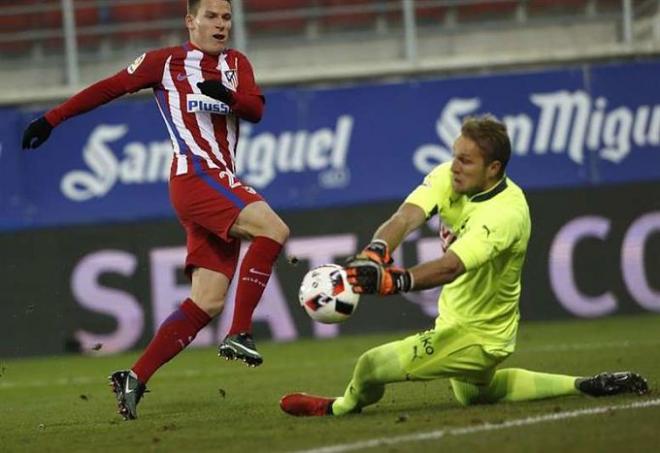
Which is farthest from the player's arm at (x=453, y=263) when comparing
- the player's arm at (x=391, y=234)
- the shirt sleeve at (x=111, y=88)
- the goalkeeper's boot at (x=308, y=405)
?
the shirt sleeve at (x=111, y=88)

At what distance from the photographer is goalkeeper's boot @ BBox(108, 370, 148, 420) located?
786 centimetres

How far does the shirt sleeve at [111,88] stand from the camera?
27.1ft

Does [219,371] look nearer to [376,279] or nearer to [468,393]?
[468,393]

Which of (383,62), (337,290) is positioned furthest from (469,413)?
(383,62)

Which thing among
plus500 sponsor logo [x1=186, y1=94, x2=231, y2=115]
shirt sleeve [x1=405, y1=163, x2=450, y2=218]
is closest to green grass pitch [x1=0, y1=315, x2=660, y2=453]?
shirt sleeve [x1=405, y1=163, x2=450, y2=218]

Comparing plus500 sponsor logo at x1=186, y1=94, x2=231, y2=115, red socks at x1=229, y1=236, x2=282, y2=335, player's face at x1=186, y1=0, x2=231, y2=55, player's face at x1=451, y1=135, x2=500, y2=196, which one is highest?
player's face at x1=186, y1=0, x2=231, y2=55

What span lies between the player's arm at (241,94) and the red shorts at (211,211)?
0.38 m

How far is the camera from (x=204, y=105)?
27.2ft

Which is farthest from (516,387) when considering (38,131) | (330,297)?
(38,131)

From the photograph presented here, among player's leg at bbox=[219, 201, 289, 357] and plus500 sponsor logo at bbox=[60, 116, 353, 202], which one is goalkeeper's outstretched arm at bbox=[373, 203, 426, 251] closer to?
player's leg at bbox=[219, 201, 289, 357]

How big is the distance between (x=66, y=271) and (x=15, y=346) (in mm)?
963

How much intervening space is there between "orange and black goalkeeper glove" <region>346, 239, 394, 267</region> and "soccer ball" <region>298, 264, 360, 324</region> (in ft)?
0.44

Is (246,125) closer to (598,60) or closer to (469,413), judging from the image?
(598,60)

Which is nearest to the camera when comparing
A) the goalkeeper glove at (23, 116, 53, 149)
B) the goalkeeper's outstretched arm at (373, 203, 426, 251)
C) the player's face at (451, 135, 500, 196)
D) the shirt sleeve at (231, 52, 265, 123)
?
the goalkeeper's outstretched arm at (373, 203, 426, 251)
